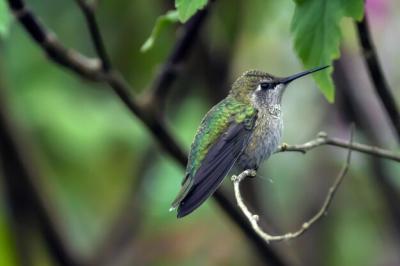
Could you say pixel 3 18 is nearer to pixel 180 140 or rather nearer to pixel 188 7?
pixel 188 7

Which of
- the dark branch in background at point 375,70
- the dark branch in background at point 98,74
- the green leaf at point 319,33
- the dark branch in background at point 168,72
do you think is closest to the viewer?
the green leaf at point 319,33

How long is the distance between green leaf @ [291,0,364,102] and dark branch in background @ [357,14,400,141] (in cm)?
36

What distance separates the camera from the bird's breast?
2.87 metres

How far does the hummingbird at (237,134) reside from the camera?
262 centimetres

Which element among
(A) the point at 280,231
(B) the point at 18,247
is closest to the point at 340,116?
(A) the point at 280,231

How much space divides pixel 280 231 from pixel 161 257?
1144 mm

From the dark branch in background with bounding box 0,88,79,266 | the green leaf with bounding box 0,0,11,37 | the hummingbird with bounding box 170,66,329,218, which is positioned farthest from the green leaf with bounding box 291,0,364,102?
the dark branch in background with bounding box 0,88,79,266

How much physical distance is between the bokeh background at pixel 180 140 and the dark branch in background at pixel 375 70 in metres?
1.86

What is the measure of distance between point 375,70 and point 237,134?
71 centimetres

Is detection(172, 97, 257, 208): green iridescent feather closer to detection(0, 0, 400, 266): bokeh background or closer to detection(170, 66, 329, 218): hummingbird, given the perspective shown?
detection(170, 66, 329, 218): hummingbird

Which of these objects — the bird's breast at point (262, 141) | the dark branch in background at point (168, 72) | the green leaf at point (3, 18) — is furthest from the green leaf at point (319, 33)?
the dark branch in background at point (168, 72)

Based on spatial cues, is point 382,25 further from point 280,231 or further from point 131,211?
point 131,211

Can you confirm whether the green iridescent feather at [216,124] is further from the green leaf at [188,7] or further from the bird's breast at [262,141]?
the green leaf at [188,7]

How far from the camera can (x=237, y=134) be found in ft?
9.64
